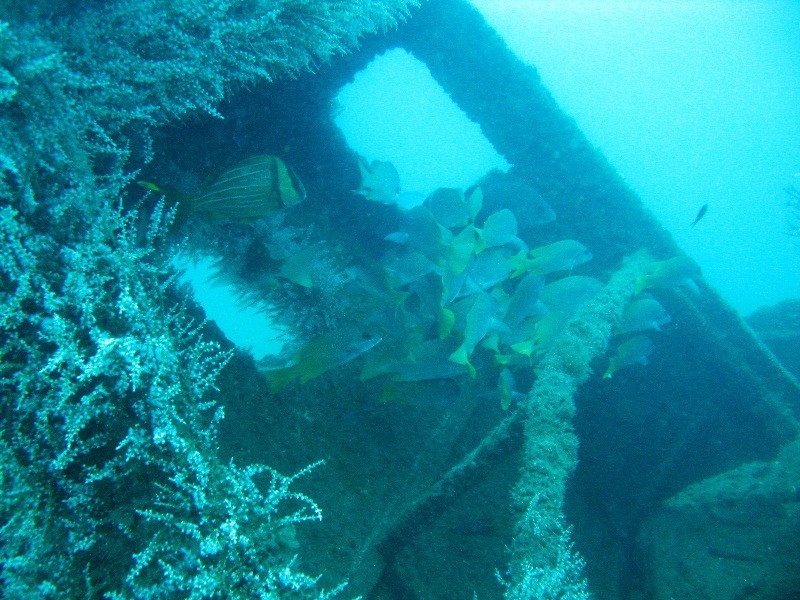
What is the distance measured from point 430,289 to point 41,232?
2.36m

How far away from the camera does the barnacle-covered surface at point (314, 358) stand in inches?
54.4

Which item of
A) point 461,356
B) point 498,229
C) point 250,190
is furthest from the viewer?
point 498,229

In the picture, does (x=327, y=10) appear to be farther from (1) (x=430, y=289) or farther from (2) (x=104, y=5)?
(1) (x=430, y=289)

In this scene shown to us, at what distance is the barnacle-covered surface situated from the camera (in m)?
1.38

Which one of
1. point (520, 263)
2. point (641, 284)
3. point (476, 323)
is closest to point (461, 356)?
point (476, 323)

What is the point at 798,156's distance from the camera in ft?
291

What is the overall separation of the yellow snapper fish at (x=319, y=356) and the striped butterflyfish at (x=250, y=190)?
0.93 metres

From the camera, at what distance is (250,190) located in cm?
229

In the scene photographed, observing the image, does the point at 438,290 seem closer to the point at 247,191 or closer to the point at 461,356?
the point at 461,356

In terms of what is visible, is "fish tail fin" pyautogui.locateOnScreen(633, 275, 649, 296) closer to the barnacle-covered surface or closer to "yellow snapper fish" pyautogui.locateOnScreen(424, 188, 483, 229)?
the barnacle-covered surface

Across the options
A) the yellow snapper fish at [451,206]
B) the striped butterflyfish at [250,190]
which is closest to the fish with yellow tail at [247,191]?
the striped butterflyfish at [250,190]

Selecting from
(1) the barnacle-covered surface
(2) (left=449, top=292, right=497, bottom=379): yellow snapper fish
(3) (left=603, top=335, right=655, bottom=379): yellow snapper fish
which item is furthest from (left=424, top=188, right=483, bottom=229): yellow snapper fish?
(3) (left=603, top=335, right=655, bottom=379): yellow snapper fish

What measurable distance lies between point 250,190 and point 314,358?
1.13 m

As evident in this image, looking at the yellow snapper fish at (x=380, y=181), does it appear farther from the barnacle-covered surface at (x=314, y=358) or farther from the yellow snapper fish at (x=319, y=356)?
the yellow snapper fish at (x=319, y=356)
